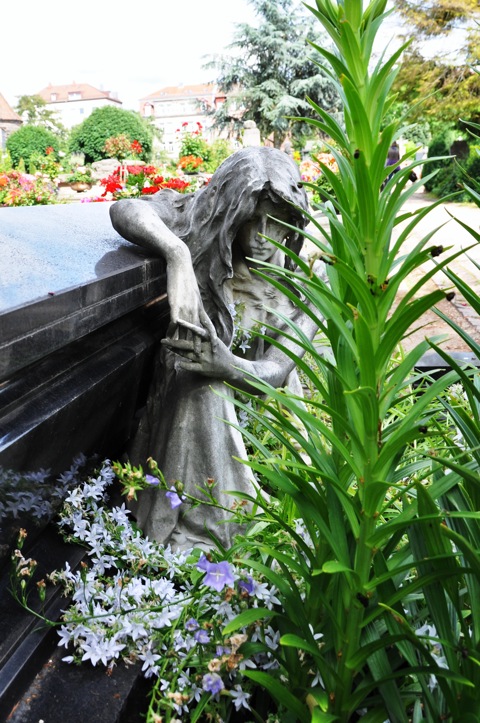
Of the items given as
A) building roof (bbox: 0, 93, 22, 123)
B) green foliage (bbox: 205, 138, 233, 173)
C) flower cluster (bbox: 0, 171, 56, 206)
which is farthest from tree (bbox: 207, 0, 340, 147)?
building roof (bbox: 0, 93, 22, 123)

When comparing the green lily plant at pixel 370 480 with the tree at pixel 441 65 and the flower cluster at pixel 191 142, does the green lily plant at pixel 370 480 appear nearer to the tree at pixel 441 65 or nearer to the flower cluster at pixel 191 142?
the flower cluster at pixel 191 142

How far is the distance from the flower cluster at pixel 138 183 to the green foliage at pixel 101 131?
20.9 m

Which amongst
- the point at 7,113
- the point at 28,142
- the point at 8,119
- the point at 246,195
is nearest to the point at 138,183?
the point at 246,195

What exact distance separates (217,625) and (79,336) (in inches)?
34.5

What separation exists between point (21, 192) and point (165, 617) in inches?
296

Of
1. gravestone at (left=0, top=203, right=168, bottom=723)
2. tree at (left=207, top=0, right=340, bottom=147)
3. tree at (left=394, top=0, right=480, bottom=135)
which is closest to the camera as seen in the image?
gravestone at (left=0, top=203, right=168, bottom=723)

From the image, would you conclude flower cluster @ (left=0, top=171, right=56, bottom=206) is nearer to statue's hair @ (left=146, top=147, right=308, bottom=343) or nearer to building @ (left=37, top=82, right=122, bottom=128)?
statue's hair @ (left=146, top=147, right=308, bottom=343)

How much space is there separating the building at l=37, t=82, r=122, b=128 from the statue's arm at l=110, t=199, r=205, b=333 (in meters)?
112

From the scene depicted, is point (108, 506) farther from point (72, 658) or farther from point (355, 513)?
point (355, 513)

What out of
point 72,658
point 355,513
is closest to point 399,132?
point 355,513

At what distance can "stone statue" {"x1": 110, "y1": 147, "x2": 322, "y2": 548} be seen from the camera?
234 centimetres

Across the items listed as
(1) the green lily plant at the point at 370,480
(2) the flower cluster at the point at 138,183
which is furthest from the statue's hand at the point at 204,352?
(2) the flower cluster at the point at 138,183

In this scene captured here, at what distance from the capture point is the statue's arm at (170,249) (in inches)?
91.0

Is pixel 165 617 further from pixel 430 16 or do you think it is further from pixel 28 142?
pixel 28 142
